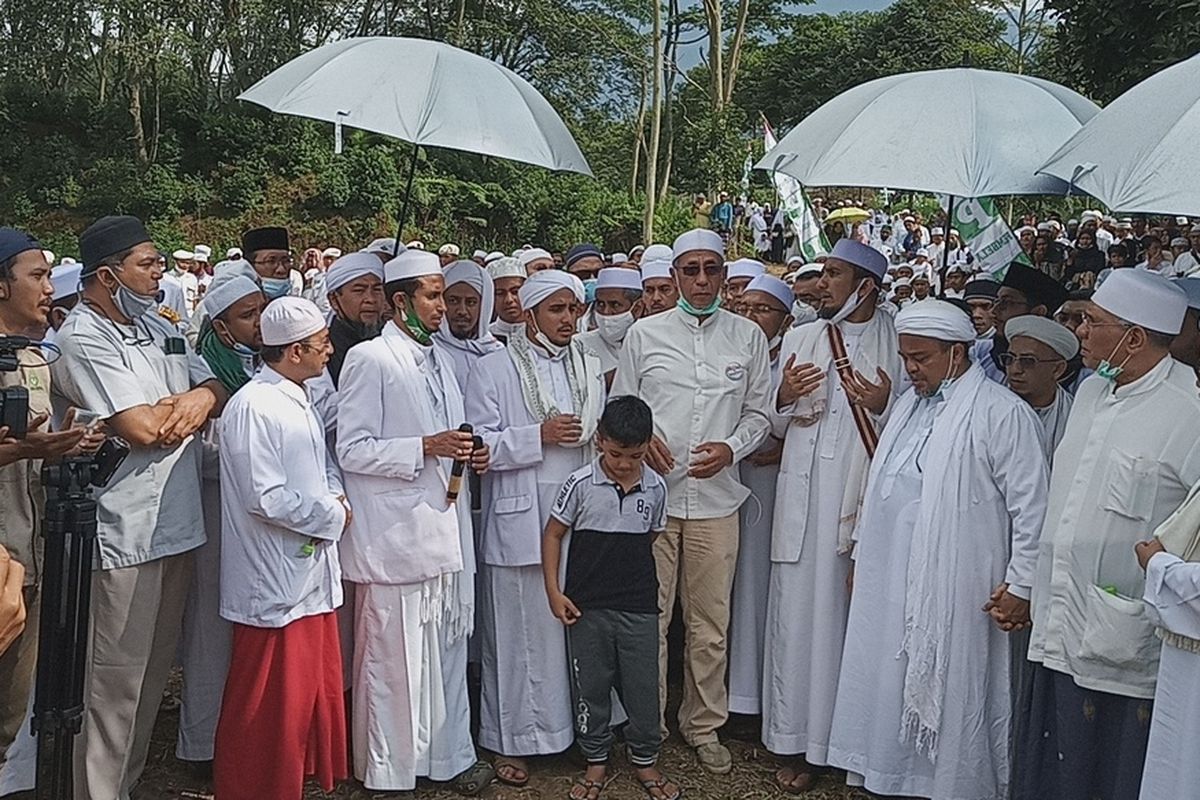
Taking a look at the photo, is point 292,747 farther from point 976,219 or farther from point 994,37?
point 994,37

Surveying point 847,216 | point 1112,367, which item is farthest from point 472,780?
point 847,216

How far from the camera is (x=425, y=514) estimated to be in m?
4.14

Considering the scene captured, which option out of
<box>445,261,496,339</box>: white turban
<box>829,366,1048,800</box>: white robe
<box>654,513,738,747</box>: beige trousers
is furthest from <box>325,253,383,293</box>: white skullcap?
<box>829,366,1048,800</box>: white robe

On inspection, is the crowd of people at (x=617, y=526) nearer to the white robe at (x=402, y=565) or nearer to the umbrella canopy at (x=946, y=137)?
the white robe at (x=402, y=565)

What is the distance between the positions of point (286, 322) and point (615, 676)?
192 cm

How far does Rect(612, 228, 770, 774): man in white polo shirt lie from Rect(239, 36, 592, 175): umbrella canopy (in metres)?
0.85

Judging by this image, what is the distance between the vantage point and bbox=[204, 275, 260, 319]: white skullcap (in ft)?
13.8

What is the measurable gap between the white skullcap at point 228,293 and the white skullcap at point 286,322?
48cm

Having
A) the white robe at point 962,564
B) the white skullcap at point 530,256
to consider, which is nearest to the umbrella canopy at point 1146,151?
the white robe at point 962,564

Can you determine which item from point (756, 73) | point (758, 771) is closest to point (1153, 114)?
point (758, 771)

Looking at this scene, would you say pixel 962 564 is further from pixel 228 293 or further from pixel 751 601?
pixel 228 293

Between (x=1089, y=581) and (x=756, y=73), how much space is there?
138 ft

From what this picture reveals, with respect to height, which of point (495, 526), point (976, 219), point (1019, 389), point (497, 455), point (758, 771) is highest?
point (976, 219)

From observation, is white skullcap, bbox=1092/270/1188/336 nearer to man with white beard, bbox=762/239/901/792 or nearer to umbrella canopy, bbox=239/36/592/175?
man with white beard, bbox=762/239/901/792
